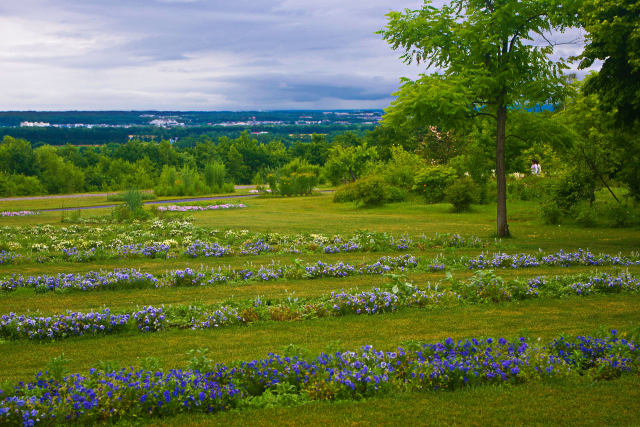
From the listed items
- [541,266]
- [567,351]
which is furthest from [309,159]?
[567,351]

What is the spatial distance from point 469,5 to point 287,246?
33.1ft

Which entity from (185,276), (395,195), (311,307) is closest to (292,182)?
(395,195)

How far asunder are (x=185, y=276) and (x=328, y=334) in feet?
14.8

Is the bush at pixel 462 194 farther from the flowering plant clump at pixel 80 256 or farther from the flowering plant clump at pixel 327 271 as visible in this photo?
the flowering plant clump at pixel 80 256

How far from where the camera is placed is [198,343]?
682 centimetres

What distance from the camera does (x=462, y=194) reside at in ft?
91.2

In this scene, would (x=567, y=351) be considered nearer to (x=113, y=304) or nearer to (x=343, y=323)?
(x=343, y=323)

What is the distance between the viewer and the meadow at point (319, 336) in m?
4.70

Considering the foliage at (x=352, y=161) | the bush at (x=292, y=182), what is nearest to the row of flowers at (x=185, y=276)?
the bush at (x=292, y=182)

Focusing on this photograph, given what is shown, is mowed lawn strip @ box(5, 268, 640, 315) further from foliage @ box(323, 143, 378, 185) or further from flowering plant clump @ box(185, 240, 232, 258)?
foliage @ box(323, 143, 378, 185)

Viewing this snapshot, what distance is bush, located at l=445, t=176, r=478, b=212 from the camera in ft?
91.2

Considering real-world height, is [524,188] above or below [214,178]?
below

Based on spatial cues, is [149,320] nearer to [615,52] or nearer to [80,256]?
[80,256]

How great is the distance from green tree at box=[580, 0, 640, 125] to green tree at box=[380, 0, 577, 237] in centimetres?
164
